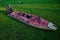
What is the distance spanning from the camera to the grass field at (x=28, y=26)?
1583 millimetres

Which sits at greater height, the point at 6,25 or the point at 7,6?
the point at 7,6

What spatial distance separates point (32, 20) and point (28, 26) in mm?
66

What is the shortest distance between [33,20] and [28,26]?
7 cm

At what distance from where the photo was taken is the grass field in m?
1.58

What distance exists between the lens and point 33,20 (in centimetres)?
164

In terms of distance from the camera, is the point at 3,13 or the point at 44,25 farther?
the point at 3,13

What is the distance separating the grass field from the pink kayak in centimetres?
3

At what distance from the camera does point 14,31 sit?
162 cm

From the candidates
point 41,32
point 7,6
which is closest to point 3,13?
point 7,6

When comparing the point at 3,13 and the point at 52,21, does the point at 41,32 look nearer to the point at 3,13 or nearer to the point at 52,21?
the point at 52,21

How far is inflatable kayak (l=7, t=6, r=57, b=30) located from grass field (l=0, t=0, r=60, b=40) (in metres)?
0.03

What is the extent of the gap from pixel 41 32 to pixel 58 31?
6.0 inches

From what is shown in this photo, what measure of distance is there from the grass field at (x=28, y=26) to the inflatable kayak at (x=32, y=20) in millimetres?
34

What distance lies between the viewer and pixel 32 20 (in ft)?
5.37
